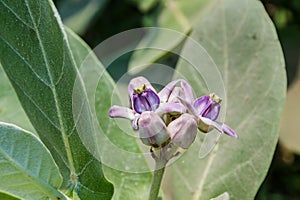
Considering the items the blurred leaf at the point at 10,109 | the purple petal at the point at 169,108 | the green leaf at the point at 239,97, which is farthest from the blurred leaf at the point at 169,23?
the purple petal at the point at 169,108

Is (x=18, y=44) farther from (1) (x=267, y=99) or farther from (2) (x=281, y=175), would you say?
(2) (x=281, y=175)

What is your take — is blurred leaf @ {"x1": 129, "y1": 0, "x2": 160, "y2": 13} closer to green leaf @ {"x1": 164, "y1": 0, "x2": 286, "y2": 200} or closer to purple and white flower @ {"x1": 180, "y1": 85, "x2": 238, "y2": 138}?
green leaf @ {"x1": 164, "y1": 0, "x2": 286, "y2": 200}

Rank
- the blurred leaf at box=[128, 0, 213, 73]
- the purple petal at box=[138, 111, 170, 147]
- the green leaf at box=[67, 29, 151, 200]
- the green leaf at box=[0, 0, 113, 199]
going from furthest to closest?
the blurred leaf at box=[128, 0, 213, 73] → the green leaf at box=[67, 29, 151, 200] → the green leaf at box=[0, 0, 113, 199] → the purple petal at box=[138, 111, 170, 147]

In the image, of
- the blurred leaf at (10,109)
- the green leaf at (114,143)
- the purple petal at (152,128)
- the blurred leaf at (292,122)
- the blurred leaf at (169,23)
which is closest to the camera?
the purple petal at (152,128)

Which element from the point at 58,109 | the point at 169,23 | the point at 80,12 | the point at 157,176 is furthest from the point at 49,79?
the point at 80,12

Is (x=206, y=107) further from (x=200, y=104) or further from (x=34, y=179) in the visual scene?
(x=34, y=179)

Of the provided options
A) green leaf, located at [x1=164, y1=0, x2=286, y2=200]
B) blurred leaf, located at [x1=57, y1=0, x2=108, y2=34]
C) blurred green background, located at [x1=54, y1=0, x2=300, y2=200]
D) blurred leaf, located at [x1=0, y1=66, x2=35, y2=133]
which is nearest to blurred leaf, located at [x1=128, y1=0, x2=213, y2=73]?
blurred green background, located at [x1=54, y1=0, x2=300, y2=200]

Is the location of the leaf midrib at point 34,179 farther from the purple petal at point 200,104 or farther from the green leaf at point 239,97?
the green leaf at point 239,97
